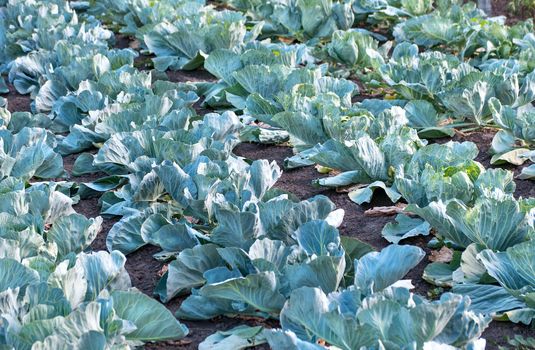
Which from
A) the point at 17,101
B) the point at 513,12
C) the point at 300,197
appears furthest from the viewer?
the point at 513,12

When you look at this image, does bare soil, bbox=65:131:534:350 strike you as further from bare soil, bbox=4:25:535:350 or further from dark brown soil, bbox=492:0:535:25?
dark brown soil, bbox=492:0:535:25

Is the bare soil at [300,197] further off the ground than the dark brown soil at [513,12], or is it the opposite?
the bare soil at [300,197]

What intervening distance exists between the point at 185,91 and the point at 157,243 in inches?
94.6

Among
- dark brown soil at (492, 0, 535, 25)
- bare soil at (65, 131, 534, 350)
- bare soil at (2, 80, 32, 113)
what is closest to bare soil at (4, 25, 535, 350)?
bare soil at (65, 131, 534, 350)

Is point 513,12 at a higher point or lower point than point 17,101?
lower

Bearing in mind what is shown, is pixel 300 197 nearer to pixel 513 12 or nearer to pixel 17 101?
pixel 17 101

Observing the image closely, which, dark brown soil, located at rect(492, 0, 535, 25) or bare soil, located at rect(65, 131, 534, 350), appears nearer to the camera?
bare soil, located at rect(65, 131, 534, 350)

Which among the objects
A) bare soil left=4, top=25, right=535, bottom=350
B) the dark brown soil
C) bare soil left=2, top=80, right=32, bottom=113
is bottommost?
the dark brown soil

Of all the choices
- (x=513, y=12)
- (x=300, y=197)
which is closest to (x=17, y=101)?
(x=300, y=197)

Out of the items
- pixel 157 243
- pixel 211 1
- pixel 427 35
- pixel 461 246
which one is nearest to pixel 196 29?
pixel 427 35

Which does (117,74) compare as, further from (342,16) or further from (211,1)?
(211,1)

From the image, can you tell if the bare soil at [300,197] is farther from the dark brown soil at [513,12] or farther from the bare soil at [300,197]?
the dark brown soil at [513,12]

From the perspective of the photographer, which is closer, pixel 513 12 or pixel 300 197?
pixel 300 197

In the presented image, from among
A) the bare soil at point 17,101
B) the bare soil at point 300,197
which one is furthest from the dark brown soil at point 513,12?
the bare soil at point 17,101
